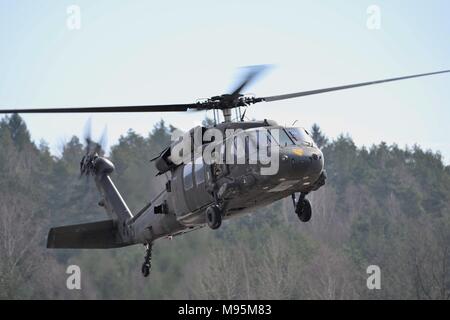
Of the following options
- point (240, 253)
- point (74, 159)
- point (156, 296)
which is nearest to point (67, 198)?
point (74, 159)

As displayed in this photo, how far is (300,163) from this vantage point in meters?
20.1

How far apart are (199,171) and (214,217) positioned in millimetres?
1364

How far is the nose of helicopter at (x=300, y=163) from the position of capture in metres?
20.1

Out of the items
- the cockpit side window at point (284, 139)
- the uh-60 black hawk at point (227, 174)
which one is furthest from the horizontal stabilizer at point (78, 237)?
the cockpit side window at point (284, 139)

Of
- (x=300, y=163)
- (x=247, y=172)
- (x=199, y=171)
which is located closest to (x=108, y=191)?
(x=199, y=171)

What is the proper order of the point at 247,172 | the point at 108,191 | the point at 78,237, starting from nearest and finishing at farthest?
the point at 247,172
the point at 78,237
the point at 108,191

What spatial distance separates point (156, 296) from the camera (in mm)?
45062

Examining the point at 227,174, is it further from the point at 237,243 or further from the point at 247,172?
the point at 237,243

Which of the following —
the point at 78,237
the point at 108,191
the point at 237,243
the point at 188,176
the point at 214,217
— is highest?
the point at 237,243

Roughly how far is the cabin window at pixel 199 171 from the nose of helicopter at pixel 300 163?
2367 millimetres

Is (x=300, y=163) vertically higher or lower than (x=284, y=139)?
lower

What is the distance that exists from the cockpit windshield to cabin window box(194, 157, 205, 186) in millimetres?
2285

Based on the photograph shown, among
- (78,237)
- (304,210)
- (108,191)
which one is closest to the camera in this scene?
(304,210)
